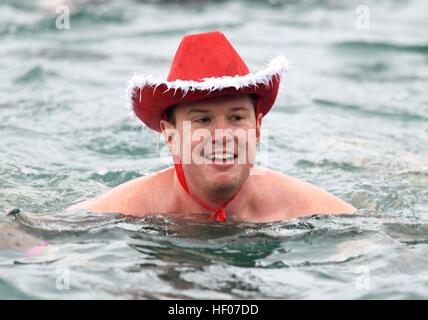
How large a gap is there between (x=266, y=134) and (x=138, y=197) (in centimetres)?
382

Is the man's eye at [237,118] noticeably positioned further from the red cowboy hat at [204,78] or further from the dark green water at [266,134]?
the dark green water at [266,134]

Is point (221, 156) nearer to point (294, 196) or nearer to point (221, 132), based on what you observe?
point (221, 132)

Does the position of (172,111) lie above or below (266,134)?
above

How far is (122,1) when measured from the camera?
17.2 meters

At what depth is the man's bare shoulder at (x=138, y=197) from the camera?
629cm

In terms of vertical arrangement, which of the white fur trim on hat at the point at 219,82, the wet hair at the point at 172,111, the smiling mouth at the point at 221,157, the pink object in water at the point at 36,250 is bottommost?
the pink object in water at the point at 36,250

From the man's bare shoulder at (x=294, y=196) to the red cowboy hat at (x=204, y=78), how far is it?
667mm

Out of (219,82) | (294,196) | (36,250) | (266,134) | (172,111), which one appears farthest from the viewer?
(266,134)

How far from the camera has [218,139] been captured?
221 inches

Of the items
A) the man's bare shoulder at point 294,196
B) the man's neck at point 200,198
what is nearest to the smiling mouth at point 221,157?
the man's neck at point 200,198

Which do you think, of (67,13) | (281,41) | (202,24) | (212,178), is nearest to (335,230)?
(212,178)

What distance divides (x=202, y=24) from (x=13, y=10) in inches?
136

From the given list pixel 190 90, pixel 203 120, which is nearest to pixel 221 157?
pixel 203 120
